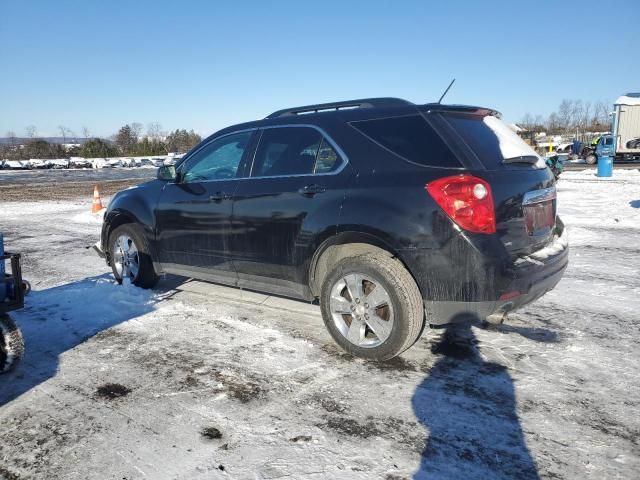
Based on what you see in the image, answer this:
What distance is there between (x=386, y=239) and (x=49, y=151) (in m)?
95.1

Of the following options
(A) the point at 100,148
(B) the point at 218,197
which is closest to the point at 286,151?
(B) the point at 218,197

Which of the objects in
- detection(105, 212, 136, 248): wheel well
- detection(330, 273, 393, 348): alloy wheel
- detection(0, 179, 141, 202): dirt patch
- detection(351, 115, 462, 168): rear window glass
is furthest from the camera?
detection(0, 179, 141, 202): dirt patch

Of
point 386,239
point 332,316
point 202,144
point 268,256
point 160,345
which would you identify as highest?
point 202,144

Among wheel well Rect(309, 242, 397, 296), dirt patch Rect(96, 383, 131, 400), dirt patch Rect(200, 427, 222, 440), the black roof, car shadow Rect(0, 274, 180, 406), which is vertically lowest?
dirt patch Rect(96, 383, 131, 400)

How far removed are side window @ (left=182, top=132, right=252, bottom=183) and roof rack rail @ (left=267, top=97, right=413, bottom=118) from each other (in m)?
0.41

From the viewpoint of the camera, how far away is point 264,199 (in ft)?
13.0

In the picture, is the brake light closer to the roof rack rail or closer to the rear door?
the rear door

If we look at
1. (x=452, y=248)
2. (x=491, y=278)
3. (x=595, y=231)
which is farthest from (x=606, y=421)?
(x=595, y=231)

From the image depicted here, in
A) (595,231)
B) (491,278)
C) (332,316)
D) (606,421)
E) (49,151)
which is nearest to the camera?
(606,421)

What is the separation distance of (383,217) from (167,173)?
2641mm

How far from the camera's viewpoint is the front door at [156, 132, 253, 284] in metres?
4.33

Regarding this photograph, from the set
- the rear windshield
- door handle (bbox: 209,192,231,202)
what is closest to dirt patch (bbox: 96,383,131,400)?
door handle (bbox: 209,192,231,202)

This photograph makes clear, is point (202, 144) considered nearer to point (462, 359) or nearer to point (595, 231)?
point (462, 359)

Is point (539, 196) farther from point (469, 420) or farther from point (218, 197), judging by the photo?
point (218, 197)
